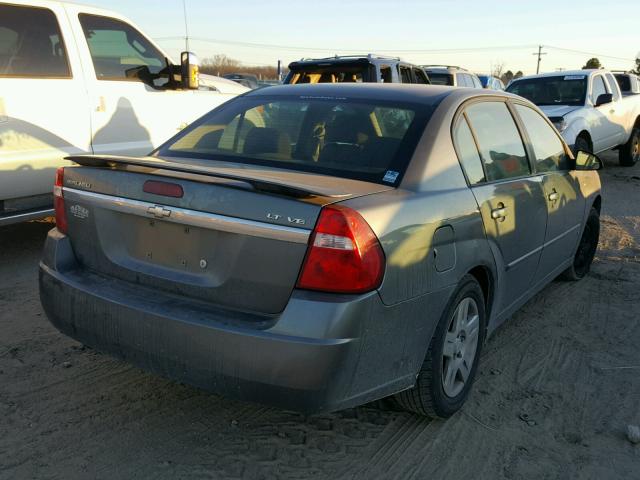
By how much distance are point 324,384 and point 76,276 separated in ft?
4.41

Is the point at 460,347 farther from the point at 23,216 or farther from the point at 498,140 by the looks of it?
the point at 23,216

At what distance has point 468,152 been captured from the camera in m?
3.38

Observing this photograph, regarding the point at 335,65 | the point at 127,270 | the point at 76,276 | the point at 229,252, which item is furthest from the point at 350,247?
the point at 335,65

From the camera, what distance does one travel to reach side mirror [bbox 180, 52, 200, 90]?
6711 mm

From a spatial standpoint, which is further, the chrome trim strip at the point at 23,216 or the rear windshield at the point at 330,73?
the rear windshield at the point at 330,73

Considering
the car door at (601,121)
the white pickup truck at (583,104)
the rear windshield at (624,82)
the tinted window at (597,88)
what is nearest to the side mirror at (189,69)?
the white pickup truck at (583,104)

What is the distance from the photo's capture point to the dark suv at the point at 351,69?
9.70 metres

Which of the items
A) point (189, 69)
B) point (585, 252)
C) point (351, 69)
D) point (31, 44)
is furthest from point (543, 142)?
point (351, 69)

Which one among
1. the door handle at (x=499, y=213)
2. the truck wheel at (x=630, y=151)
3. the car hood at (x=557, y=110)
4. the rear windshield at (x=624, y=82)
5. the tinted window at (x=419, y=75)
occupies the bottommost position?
the truck wheel at (x=630, y=151)

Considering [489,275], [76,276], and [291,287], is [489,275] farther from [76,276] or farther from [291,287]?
[76,276]

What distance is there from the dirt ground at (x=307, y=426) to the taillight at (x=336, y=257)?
86cm

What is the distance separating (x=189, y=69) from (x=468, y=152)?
4214mm

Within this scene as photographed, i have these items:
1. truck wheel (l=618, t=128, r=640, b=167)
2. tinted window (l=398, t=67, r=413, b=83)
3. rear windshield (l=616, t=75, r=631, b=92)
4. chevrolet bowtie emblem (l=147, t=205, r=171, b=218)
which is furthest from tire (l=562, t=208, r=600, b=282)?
rear windshield (l=616, t=75, r=631, b=92)

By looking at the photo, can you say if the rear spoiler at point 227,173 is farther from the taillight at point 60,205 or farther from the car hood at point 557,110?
the car hood at point 557,110
